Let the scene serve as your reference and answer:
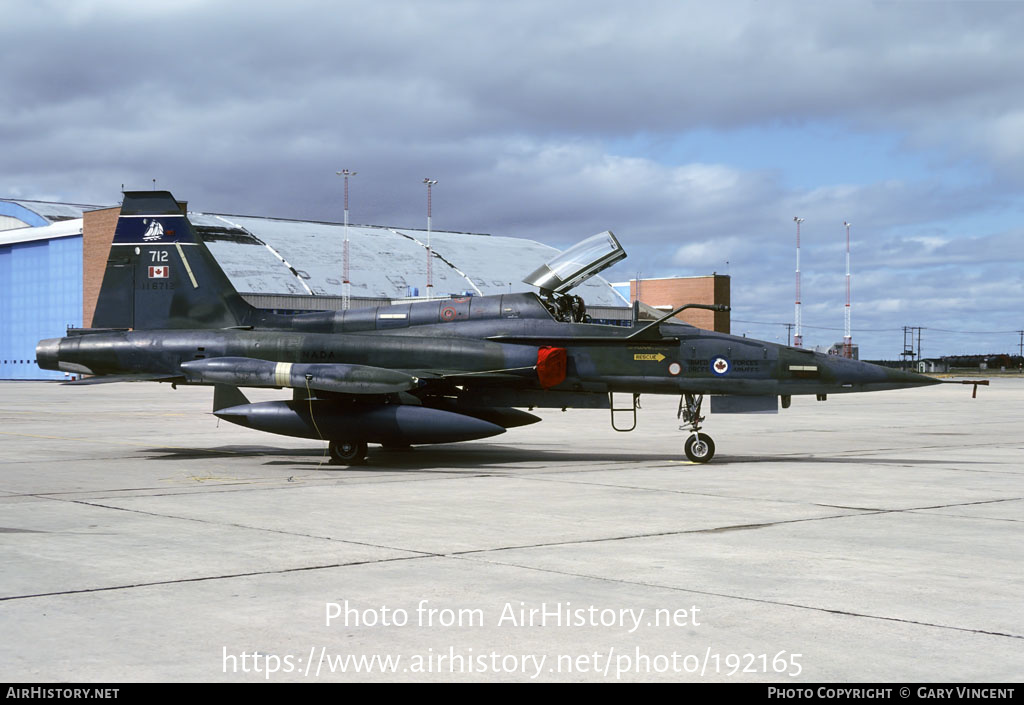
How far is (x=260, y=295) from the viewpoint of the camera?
2692 inches

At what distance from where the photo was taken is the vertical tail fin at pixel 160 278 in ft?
58.5

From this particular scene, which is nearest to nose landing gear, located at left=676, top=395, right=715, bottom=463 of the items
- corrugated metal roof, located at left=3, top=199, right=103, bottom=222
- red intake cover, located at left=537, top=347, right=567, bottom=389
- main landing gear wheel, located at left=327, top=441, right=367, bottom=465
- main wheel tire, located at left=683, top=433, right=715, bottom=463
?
main wheel tire, located at left=683, top=433, right=715, bottom=463

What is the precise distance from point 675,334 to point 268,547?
9.10 meters

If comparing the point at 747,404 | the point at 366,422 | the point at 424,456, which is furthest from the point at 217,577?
the point at 747,404

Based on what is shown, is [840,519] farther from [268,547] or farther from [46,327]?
[46,327]

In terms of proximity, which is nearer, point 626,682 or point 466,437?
point 626,682

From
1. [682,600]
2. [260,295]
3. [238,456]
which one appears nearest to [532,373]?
[238,456]

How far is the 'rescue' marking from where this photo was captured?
15.4 metres

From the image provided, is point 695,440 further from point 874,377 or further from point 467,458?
point 467,458

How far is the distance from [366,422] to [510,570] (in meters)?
8.20

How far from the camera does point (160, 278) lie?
58.9 feet

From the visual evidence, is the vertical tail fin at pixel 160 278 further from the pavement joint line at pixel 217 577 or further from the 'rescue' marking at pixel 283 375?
the pavement joint line at pixel 217 577

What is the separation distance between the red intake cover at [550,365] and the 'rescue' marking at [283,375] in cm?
378

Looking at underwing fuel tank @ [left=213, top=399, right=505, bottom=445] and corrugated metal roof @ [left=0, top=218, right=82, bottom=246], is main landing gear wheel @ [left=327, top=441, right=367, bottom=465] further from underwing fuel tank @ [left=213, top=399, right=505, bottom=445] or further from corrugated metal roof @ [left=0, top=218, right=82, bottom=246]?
corrugated metal roof @ [left=0, top=218, right=82, bottom=246]
